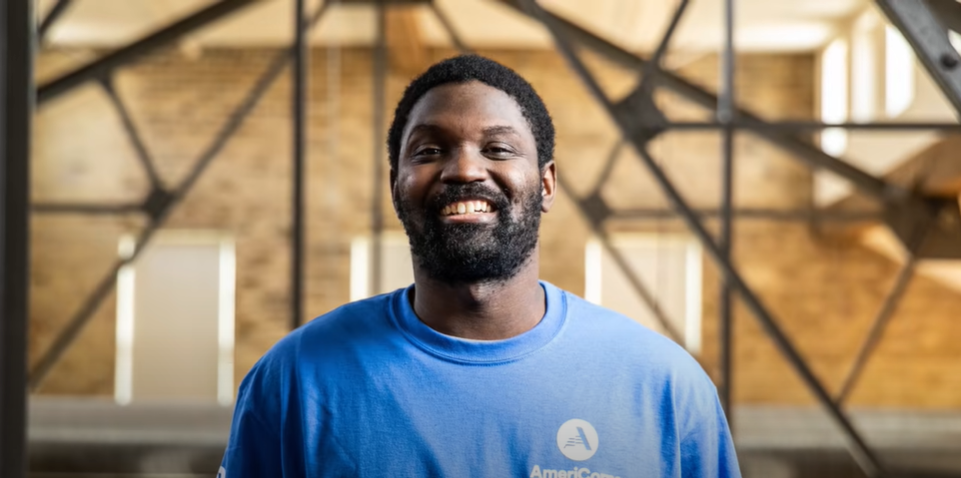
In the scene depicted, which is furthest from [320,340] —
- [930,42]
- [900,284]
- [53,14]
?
[900,284]

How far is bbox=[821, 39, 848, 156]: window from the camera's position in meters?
8.31

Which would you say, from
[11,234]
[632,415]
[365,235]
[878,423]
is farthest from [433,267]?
[365,235]

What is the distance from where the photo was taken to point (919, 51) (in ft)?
7.14

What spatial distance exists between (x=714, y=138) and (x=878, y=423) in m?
3.48

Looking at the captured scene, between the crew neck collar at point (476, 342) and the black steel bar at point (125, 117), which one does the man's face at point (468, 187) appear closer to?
the crew neck collar at point (476, 342)

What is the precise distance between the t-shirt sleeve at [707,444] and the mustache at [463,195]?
387 mm

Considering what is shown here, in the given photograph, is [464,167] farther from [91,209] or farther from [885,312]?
[885,312]

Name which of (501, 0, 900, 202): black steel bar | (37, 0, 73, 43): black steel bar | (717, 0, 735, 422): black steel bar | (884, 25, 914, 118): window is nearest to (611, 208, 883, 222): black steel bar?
(884, 25, 914, 118): window

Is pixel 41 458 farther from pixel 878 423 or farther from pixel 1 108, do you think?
pixel 878 423

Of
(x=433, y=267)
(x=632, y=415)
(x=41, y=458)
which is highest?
(x=433, y=267)

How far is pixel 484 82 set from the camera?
4.09 ft

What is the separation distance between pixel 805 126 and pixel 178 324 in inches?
266

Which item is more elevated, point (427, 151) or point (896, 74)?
point (896, 74)

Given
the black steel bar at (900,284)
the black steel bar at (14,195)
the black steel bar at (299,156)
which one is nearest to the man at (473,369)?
the black steel bar at (14,195)
